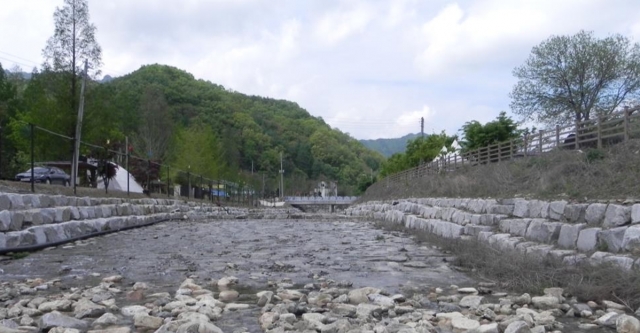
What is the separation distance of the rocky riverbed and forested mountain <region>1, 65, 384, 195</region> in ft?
62.4

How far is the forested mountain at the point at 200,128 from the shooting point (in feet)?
99.6

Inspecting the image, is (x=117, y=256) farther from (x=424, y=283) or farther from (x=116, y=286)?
(x=424, y=283)

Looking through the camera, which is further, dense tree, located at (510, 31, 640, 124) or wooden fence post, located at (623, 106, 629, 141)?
dense tree, located at (510, 31, 640, 124)

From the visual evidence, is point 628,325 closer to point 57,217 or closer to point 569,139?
point 57,217

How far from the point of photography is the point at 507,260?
23.7ft

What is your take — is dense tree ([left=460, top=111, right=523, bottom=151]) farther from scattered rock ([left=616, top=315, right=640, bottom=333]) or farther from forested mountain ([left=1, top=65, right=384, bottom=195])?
scattered rock ([left=616, top=315, right=640, bottom=333])

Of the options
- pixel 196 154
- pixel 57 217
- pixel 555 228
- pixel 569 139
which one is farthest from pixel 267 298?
pixel 196 154

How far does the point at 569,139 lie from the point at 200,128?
4835cm

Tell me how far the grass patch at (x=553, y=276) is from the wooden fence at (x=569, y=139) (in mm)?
4776

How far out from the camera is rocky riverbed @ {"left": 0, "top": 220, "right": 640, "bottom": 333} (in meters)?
4.59

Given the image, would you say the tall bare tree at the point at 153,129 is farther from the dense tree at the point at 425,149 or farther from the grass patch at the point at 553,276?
the grass patch at the point at 553,276

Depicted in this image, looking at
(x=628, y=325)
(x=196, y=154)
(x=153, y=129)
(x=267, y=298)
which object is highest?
(x=153, y=129)

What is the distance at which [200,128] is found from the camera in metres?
59.2

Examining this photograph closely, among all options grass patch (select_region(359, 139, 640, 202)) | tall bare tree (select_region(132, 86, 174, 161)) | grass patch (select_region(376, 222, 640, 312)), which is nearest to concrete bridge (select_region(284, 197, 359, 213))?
tall bare tree (select_region(132, 86, 174, 161))
